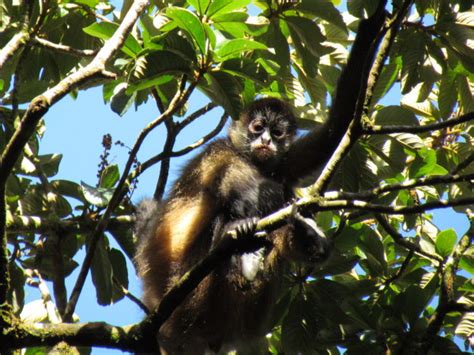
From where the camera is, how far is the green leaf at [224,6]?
163 inches

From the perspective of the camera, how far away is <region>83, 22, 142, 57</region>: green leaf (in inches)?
178

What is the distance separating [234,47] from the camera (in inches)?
164

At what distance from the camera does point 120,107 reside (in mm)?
4777

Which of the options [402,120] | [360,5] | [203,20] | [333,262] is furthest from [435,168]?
[203,20]

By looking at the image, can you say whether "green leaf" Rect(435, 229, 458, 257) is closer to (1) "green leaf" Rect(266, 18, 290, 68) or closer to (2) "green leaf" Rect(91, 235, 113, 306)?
(1) "green leaf" Rect(266, 18, 290, 68)

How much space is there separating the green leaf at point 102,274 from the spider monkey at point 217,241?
0.27 m

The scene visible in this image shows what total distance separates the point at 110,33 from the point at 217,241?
164cm

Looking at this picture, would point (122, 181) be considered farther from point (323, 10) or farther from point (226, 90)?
A: point (323, 10)

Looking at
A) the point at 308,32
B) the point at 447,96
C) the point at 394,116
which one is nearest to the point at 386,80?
the point at 394,116

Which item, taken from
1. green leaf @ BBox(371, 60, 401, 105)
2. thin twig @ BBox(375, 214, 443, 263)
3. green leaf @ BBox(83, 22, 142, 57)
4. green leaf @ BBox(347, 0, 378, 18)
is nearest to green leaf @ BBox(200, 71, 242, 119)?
green leaf @ BBox(83, 22, 142, 57)

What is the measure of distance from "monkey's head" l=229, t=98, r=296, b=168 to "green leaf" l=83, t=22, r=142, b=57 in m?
1.72

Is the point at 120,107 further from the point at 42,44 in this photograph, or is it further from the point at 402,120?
the point at 402,120

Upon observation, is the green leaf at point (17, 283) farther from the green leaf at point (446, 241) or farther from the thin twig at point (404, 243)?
the green leaf at point (446, 241)

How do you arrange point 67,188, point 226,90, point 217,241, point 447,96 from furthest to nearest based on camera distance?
point 67,188 → point 447,96 → point 217,241 → point 226,90
